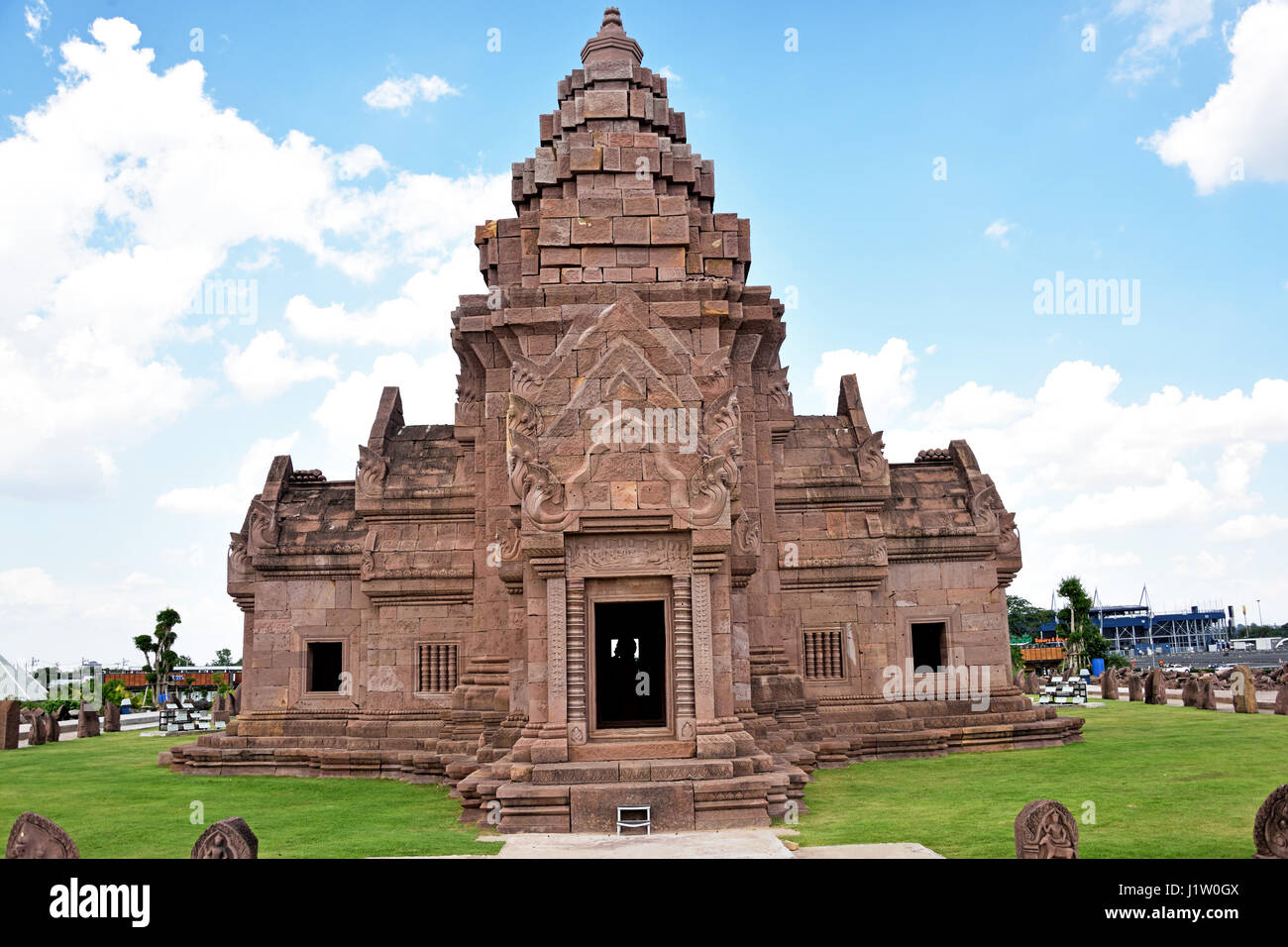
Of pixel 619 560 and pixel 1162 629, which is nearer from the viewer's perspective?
pixel 619 560

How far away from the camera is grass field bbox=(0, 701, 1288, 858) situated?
35.9 feet

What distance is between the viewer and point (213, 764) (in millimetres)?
19453

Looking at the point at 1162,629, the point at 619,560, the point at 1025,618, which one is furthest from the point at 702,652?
the point at 1162,629

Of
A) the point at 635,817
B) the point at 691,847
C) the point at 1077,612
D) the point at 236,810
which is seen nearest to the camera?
the point at 691,847

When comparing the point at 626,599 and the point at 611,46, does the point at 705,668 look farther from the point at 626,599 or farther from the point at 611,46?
the point at 611,46

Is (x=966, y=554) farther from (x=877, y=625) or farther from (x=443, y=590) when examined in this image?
(x=443, y=590)

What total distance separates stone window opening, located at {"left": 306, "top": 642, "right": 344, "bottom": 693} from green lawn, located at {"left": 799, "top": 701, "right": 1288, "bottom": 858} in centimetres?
1028

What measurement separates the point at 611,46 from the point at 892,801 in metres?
13.7

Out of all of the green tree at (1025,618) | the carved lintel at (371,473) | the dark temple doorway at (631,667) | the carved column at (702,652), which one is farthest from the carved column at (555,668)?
the green tree at (1025,618)

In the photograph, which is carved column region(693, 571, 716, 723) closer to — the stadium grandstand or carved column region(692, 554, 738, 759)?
carved column region(692, 554, 738, 759)

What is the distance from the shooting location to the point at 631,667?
66.8ft
